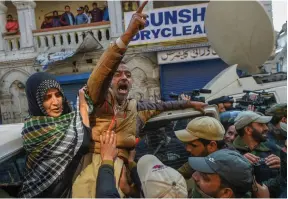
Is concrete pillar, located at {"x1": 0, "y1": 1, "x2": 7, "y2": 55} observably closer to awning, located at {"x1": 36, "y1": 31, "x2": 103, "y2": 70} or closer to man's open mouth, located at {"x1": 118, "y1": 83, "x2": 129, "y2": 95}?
awning, located at {"x1": 36, "y1": 31, "x2": 103, "y2": 70}

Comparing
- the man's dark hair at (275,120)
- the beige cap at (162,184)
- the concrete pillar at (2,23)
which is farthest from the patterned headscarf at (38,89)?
the concrete pillar at (2,23)

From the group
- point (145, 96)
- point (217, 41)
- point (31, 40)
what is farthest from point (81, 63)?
point (217, 41)

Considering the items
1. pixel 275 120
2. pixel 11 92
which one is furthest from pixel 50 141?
pixel 11 92

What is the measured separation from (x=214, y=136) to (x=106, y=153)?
89 cm

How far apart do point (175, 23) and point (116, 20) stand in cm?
170

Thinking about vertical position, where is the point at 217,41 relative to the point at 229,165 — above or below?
above

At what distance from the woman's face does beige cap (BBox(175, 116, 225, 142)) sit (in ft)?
2.99

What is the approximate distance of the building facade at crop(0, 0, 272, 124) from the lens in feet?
25.9

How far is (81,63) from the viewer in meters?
8.20

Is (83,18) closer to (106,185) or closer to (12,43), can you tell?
(12,43)

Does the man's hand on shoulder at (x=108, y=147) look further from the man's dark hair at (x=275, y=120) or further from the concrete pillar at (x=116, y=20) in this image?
the concrete pillar at (x=116, y=20)

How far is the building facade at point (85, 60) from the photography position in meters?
7.90

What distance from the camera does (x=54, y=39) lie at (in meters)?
8.20

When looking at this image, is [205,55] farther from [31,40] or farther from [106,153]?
[106,153]
